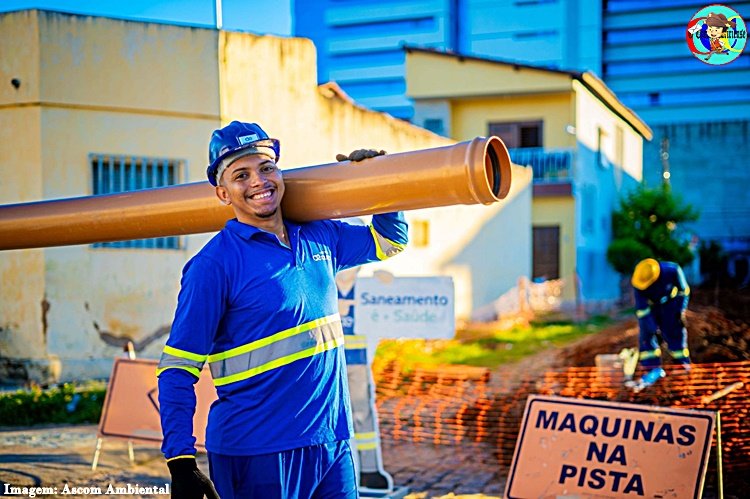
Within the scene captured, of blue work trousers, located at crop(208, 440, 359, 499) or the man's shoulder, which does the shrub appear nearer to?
blue work trousers, located at crop(208, 440, 359, 499)

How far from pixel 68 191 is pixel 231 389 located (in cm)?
909

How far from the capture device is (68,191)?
1185cm

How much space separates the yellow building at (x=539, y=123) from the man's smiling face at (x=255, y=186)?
2196 centimetres

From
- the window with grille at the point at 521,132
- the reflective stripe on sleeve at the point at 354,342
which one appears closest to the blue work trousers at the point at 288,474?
the reflective stripe on sleeve at the point at 354,342

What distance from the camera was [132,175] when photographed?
1234 centimetres

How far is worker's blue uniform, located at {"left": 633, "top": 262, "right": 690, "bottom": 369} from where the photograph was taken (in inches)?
386

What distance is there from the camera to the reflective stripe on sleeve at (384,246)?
3965 mm

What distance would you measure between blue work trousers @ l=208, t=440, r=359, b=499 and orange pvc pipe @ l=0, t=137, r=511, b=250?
0.90 m

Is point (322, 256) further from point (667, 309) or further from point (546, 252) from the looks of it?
point (546, 252)

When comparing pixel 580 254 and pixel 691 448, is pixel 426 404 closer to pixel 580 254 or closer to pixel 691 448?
pixel 691 448

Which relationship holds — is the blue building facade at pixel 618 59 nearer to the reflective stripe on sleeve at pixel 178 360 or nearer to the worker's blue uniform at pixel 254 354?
the worker's blue uniform at pixel 254 354

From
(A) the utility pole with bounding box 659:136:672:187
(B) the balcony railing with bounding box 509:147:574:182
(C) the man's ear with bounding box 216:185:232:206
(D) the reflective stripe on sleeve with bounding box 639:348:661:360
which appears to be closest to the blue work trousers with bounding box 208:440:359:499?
(C) the man's ear with bounding box 216:185:232:206

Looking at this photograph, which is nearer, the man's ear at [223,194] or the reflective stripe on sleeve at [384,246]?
the man's ear at [223,194]

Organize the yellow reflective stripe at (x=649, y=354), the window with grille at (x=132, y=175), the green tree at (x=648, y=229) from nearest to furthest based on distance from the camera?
the yellow reflective stripe at (x=649, y=354)
the window with grille at (x=132, y=175)
the green tree at (x=648, y=229)
